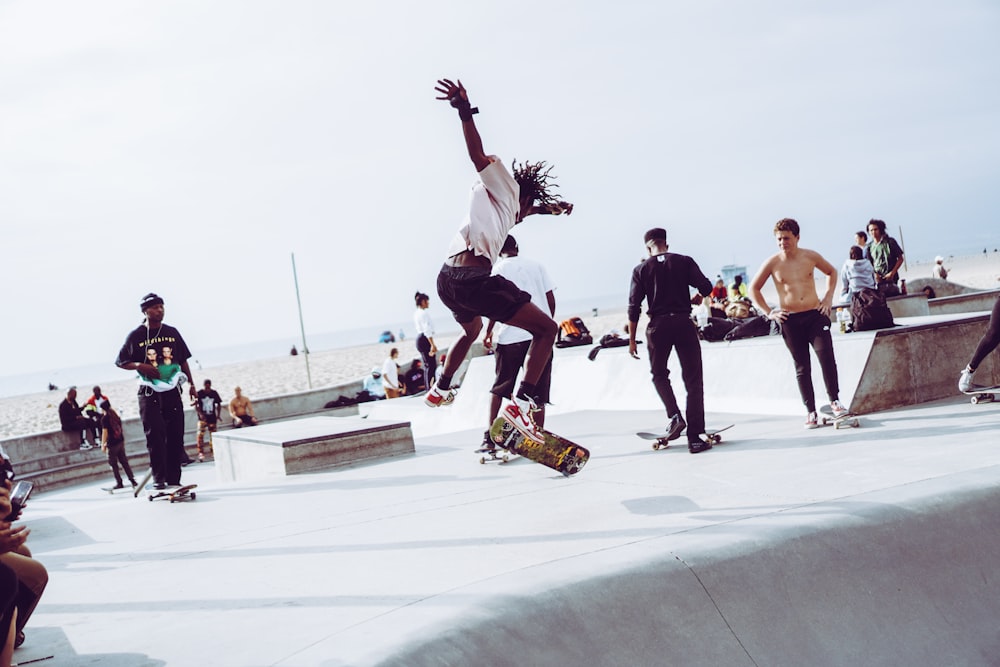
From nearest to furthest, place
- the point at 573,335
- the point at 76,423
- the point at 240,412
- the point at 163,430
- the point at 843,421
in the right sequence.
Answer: the point at 843,421 < the point at 163,430 < the point at 573,335 < the point at 76,423 < the point at 240,412

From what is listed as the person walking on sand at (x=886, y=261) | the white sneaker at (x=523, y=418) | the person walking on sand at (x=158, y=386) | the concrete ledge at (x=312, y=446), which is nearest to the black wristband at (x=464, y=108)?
the white sneaker at (x=523, y=418)

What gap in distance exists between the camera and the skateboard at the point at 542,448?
19.4 feet

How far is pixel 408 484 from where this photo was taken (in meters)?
7.50

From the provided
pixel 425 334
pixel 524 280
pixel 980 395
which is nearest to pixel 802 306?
pixel 980 395

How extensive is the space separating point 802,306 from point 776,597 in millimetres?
4320

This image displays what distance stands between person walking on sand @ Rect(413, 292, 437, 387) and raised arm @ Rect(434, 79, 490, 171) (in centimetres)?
1114

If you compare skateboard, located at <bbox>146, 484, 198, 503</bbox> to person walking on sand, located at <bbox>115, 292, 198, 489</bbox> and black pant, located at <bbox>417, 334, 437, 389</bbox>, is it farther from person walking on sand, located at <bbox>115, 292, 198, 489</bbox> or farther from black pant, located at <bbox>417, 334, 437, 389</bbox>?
black pant, located at <bbox>417, 334, 437, 389</bbox>

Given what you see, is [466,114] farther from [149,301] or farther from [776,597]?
[149,301]

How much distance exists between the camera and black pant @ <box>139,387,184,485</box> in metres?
8.05

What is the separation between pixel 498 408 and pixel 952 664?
15.9 ft

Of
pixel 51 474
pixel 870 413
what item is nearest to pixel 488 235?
pixel 870 413

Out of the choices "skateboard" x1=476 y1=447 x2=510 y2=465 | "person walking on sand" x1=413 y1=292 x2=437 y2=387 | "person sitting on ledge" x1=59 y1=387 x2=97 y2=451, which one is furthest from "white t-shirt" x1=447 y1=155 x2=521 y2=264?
"person sitting on ledge" x1=59 y1=387 x2=97 y2=451

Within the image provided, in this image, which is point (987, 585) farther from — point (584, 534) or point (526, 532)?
point (526, 532)

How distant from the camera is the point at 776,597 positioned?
3928 millimetres
